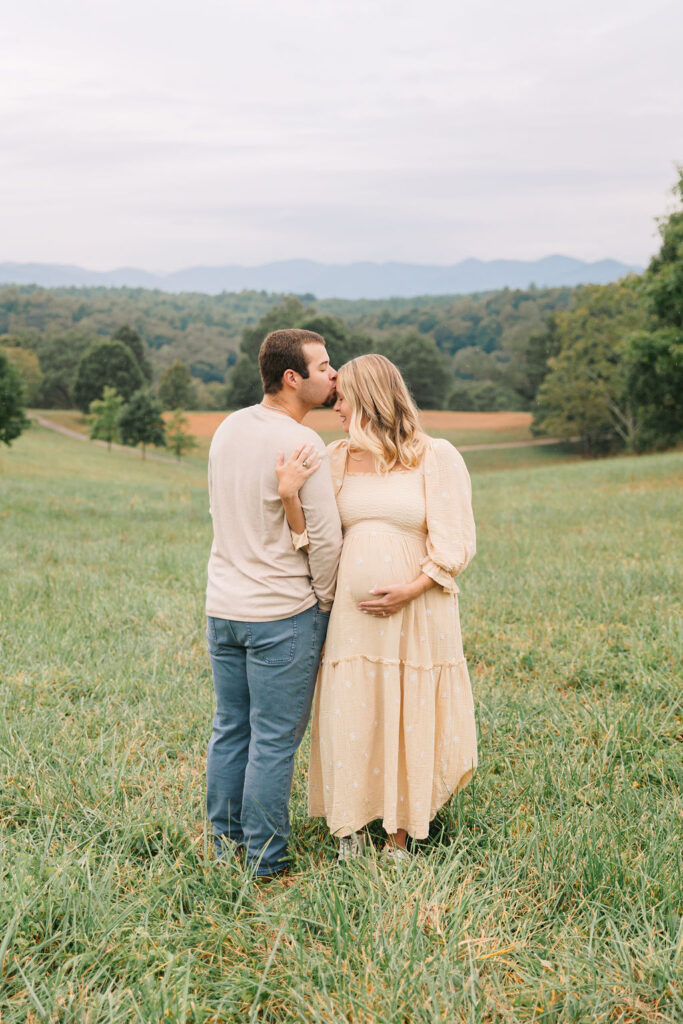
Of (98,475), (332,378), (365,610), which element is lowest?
(98,475)

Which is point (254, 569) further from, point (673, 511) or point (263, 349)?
point (673, 511)

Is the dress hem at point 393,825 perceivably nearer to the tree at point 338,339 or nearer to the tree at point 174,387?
the tree at point 338,339

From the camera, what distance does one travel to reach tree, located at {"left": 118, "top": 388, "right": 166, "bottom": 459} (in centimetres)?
5097

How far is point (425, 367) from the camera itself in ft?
233

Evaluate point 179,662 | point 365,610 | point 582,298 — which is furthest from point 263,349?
point 582,298

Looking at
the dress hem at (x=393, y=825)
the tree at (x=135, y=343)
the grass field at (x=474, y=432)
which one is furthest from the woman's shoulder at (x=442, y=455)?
the tree at (x=135, y=343)

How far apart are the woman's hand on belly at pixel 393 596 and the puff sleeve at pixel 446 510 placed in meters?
0.05

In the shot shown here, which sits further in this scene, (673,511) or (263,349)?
(673,511)

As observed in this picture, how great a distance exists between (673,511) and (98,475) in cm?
2905

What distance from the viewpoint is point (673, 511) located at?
13203 mm

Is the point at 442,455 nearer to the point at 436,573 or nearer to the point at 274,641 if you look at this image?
the point at 436,573

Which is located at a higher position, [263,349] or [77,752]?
[263,349]

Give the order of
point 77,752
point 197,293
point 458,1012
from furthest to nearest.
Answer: point 197,293 < point 77,752 < point 458,1012

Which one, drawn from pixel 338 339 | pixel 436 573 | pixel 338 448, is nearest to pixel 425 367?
pixel 338 339
